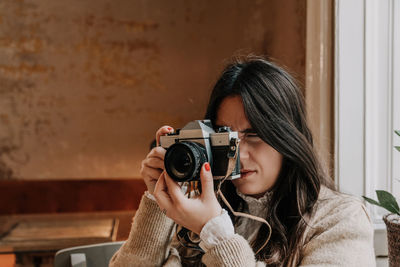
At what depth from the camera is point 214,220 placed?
710 millimetres

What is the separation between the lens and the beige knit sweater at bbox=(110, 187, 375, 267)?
2.29 ft

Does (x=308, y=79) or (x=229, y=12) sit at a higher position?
(x=229, y=12)

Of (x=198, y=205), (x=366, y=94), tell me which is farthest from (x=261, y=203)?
(x=366, y=94)

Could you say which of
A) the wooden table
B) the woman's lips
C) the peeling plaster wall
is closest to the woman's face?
the woman's lips

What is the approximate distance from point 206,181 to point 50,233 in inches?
69.7

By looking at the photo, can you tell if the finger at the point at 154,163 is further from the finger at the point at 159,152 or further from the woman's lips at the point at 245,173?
the woman's lips at the point at 245,173

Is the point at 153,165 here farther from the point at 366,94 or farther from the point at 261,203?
the point at 366,94

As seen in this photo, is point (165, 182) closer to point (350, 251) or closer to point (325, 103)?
point (350, 251)

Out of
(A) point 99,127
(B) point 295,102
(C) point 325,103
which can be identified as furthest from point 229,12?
(B) point 295,102

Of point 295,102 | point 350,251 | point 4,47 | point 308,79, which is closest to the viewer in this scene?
point 350,251

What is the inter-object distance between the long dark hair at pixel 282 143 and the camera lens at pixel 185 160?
154 millimetres

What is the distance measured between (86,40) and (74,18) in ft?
0.67

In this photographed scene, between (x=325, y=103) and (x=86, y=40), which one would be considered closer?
(x=325, y=103)

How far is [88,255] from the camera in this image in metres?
1.20
